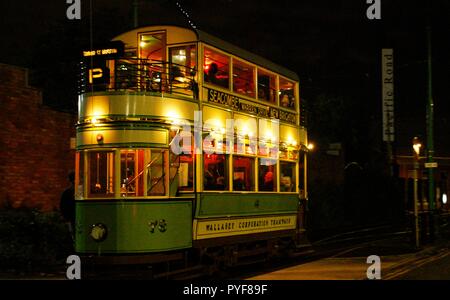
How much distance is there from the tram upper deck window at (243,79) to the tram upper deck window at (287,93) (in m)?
1.82

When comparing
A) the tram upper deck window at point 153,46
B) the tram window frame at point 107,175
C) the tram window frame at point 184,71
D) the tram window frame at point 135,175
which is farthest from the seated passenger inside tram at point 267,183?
the tram window frame at point 107,175

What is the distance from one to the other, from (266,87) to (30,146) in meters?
6.04

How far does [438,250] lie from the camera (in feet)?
64.1

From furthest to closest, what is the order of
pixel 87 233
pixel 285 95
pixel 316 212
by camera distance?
pixel 316 212, pixel 285 95, pixel 87 233

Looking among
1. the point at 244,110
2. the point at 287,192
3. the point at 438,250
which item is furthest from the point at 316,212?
the point at 244,110

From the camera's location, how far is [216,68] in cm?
1388

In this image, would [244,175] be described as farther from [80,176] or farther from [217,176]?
[80,176]

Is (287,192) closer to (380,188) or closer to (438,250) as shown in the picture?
(438,250)

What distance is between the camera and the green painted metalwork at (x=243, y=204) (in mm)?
13117

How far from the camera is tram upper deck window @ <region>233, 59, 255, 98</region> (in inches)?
584

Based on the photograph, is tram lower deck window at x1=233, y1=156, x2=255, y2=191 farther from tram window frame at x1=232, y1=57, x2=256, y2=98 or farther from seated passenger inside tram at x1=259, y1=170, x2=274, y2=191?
tram window frame at x1=232, y1=57, x2=256, y2=98

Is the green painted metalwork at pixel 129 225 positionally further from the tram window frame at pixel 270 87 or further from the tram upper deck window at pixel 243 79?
the tram window frame at pixel 270 87

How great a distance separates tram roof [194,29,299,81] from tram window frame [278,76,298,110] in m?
0.16
